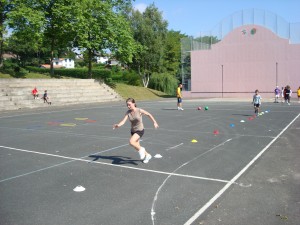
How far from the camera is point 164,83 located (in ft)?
183

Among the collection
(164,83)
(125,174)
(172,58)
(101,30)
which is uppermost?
(101,30)

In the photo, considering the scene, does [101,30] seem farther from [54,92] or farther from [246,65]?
[246,65]

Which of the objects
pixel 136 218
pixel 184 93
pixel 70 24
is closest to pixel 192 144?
pixel 136 218

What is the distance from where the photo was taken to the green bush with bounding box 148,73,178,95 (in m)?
55.9

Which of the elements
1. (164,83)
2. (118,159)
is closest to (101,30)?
(164,83)

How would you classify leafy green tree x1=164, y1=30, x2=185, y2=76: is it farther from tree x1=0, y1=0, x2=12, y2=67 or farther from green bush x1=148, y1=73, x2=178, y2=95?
tree x1=0, y1=0, x2=12, y2=67

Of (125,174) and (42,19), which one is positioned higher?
(42,19)

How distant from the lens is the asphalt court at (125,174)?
5402 millimetres

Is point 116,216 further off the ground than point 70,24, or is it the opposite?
point 70,24

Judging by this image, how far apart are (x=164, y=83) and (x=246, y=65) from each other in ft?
52.3

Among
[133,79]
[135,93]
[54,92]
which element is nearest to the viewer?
[54,92]

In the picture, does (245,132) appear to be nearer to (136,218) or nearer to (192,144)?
(192,144)

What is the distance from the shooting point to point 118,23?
4350cm

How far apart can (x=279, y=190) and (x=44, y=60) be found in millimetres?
79620
